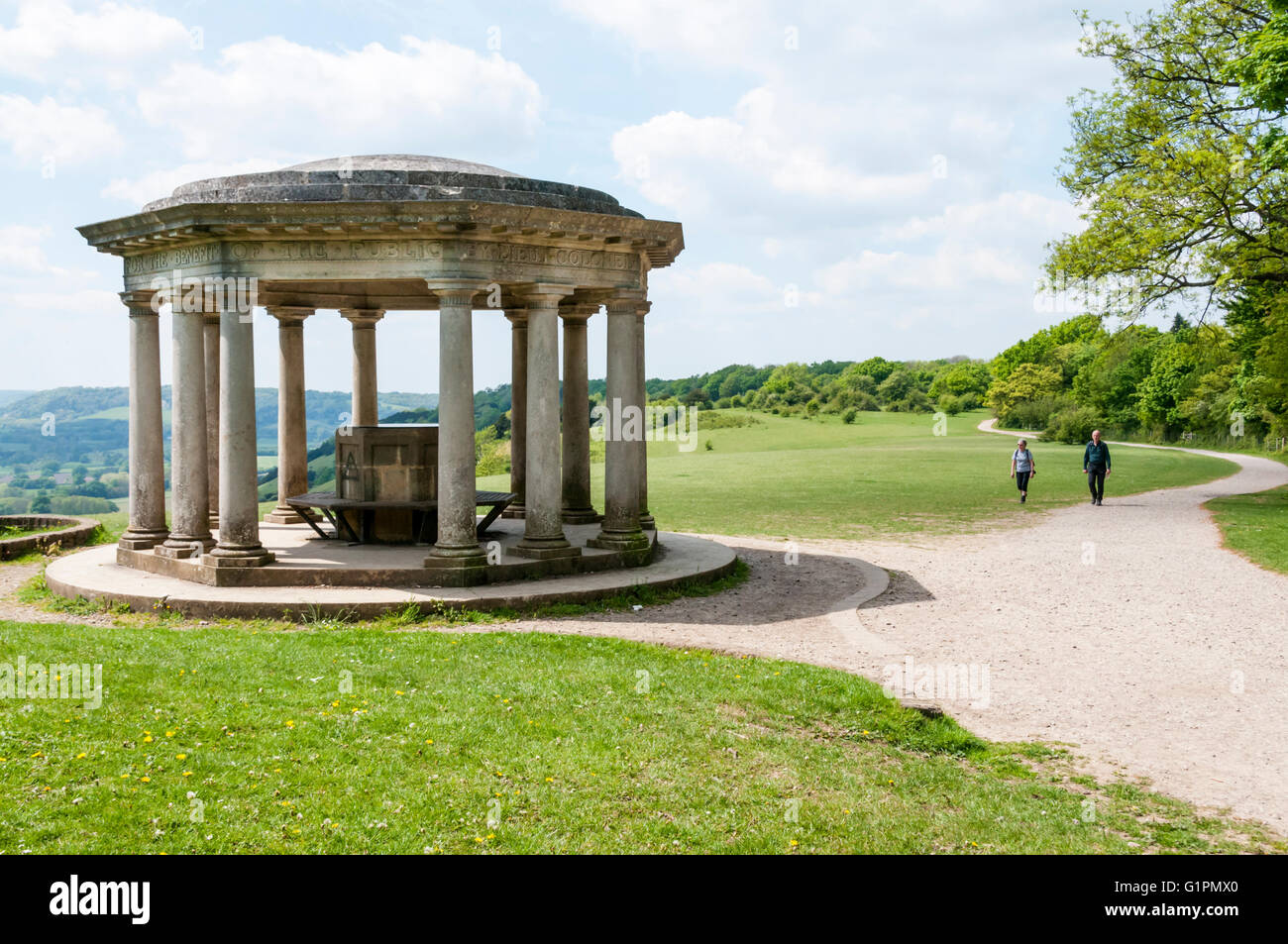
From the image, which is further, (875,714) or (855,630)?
(855,630)

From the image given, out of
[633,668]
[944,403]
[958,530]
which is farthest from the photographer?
[944,403]

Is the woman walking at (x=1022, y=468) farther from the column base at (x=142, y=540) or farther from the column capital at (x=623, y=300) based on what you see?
the column base at (x=142, y=540)

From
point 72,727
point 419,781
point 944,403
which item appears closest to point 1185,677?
point 419,781

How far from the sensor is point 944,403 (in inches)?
4286

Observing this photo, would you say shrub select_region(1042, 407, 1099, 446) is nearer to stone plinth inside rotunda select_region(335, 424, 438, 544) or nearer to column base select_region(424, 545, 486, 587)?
stone plinth inside rotunda select_region(335, 424, 438, 544)

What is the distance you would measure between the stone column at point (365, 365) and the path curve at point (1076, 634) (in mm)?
7964

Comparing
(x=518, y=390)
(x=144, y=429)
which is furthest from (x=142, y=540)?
→ (x=518, y=390)

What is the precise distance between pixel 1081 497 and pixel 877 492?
6.37 meters

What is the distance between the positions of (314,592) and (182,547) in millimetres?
2976

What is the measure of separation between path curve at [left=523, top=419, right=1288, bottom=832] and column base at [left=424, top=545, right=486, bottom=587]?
1.53m

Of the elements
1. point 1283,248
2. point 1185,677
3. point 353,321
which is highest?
point 1283,248

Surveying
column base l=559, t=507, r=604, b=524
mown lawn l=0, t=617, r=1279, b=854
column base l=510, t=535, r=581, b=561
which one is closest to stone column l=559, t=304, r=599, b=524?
column base l=559, t=507, r=604, b=524

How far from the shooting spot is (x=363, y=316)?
1958cm

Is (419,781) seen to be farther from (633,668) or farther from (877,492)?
(877,492)
